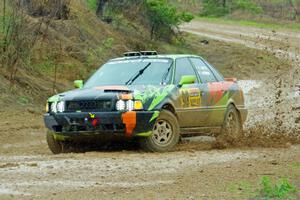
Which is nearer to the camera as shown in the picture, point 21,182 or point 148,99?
point 21,182

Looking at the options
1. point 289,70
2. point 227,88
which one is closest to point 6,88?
point 227,88

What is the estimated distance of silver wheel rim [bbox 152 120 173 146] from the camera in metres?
11.9

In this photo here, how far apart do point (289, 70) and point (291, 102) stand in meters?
9.17

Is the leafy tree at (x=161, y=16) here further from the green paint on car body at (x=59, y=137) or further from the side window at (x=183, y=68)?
the green paint on car body at (x=59, y=137)

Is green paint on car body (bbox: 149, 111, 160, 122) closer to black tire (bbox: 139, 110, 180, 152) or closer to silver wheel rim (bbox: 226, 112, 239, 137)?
black tire (bbox: 139, 110, 180, 152)

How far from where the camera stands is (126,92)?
38.0 ft

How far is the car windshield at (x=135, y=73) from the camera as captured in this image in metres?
12.5

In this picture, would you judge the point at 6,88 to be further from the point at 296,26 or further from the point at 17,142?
the point at 296,26

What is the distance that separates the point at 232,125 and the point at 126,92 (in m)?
2.87

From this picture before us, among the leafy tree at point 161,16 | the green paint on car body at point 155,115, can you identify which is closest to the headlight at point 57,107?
the green paint on car body at point 155,115

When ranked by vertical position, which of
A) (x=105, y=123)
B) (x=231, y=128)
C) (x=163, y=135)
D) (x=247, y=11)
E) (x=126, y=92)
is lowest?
(x=247, y=11)

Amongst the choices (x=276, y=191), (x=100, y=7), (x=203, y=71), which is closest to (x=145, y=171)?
(x=276, y=191)

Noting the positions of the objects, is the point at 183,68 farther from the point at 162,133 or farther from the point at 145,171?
the point at 145,171

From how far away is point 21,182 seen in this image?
8.71 meters
